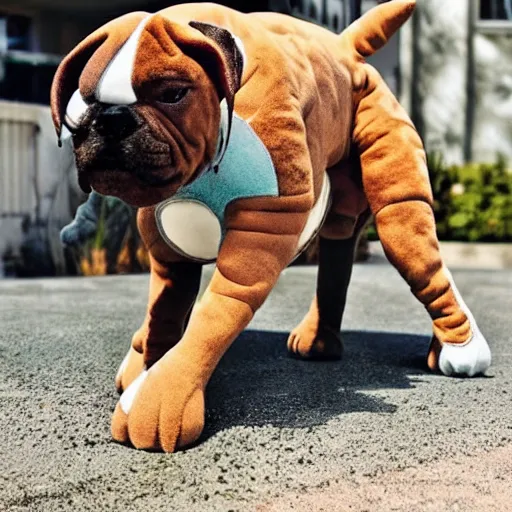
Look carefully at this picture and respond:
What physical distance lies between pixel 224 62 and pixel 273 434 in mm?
816

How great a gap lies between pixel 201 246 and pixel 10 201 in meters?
4.16

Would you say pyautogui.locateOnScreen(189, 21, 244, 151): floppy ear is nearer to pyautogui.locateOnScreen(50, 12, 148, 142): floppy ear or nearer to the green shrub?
pyautogui.locateOnScreen(50, 12, 148, 142): floppy ear

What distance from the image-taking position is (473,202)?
26.8 ft

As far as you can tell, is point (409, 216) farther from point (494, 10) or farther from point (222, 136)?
point (494, 10)

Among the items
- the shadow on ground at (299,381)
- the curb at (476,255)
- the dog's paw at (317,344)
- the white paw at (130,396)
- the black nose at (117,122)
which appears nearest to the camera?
the black nose at (117,122)

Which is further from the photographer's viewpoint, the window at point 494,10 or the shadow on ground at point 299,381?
the window at point 494,10

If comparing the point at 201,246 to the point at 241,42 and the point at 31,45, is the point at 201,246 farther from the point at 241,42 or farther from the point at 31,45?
the point at 31,45

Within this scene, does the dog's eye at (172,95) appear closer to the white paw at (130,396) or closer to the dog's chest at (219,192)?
the dog's chest at (219,192)

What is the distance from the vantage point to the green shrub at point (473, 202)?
26.6ft

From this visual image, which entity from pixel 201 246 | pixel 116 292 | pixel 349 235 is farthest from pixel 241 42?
pixel 116 292

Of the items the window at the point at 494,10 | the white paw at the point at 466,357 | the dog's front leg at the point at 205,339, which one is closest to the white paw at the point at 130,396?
the dog's front leg at the point at 205,339

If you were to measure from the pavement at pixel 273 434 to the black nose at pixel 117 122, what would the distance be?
2.17 feet

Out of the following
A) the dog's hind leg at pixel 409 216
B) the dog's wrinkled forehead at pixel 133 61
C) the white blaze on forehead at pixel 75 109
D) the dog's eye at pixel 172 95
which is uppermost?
the dog's wrinkled forehead at pixel 133 61

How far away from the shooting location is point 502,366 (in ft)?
8.59
